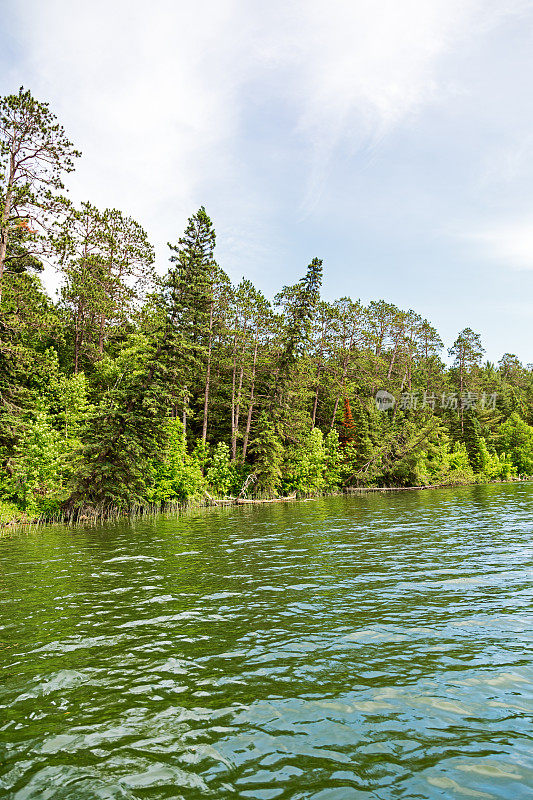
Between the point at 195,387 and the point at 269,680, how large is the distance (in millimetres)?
43100

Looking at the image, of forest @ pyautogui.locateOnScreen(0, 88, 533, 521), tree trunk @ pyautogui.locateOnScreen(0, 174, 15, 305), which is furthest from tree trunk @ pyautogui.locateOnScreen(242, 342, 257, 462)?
tree trunk @ pyautogui.locateOnScreen(0, 174, 15, 305)

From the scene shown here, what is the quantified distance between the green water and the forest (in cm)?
1605

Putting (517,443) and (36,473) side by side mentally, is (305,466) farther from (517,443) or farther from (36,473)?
(517,443)

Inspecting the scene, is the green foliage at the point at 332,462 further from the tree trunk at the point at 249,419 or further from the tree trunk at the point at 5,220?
the tree trunk at the point at 5,220

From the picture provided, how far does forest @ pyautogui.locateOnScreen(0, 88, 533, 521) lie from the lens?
26.5 metres

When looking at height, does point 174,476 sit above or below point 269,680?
above

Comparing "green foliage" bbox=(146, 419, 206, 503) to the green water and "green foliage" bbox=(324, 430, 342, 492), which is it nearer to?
"green foliage" bbox=(324, 430, 342, 492)

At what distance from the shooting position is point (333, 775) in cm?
390

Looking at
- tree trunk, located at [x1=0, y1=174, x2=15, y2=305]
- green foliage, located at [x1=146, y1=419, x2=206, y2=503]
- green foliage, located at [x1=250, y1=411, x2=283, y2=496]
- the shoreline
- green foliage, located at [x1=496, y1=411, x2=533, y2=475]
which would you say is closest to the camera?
the shoreline

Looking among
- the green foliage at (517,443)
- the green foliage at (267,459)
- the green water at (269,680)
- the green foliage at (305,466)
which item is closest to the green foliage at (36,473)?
the green water at (269,680)

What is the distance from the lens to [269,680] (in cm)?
580

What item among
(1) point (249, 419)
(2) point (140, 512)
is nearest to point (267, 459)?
(1) point (249, 419)

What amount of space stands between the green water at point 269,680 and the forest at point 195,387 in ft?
52.6

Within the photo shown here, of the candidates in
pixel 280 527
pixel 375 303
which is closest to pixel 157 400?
pixel 280 527
